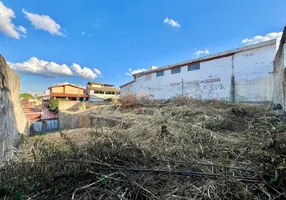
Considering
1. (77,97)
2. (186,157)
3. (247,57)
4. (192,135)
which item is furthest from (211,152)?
(77,97)

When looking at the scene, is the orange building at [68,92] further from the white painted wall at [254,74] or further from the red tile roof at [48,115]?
the white painted wall at [254,74]

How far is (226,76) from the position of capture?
37.3 feet

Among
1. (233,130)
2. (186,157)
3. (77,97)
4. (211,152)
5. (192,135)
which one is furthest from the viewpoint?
(77,97)

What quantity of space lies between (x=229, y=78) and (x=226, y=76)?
0.26 m

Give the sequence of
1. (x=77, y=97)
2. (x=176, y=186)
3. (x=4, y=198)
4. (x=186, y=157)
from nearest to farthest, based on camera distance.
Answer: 1. (x=4, y=198)
2. (x=176, y=186)
3. (x=186, y=157)
4. (x=77, y=97)

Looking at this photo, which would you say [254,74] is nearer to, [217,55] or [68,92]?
[217,55]

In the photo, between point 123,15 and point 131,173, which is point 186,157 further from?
point 123,15

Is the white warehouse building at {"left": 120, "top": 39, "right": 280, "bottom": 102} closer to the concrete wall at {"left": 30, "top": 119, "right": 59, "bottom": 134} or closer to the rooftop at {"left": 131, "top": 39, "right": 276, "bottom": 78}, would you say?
the rooftop at {"left": 131, "top": 39, "right": 276, "bottom": 78}

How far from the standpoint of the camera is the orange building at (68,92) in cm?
3079

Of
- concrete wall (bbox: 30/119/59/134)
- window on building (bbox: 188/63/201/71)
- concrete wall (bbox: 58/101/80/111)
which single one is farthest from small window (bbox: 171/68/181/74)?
concrete wall (bbox: 30/119/59/134)

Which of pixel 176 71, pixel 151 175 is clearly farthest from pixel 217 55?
pixel 151 175

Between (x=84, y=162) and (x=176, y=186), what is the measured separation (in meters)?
0.94

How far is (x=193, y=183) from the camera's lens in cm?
148

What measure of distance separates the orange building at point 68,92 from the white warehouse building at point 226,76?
71.5 feet
